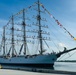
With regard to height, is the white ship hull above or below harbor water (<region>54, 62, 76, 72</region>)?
above

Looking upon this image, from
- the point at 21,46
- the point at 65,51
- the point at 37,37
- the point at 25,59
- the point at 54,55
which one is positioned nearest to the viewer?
the point at 65,51

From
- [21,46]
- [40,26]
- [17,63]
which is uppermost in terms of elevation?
[40,26]

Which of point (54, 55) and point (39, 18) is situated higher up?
point (39, 18)

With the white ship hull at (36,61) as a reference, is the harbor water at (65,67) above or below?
below

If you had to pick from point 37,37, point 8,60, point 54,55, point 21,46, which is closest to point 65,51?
point 54,55

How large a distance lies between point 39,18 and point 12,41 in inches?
932

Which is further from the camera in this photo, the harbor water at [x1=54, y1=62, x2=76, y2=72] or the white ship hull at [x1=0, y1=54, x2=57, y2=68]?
the white ship hull at [x1=0, y1=54, x2=57, y2=68]

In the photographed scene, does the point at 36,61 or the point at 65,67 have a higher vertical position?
the point at 36,61

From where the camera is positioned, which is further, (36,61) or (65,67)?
(36,61)

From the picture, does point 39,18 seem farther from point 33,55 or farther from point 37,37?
point 33,55

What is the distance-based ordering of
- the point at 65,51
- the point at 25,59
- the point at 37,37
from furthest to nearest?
the point at 25,59, the point at 37,37, the point at 65,51

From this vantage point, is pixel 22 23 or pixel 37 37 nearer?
pixel 37 37

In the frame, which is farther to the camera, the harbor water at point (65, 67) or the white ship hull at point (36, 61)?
the white ship hull at point (36, 61)

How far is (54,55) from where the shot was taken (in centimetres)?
6625
